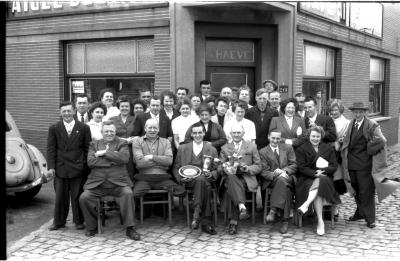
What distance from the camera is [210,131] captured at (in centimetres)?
700

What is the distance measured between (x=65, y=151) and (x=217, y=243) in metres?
2.36

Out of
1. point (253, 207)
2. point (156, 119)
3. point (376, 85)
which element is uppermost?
point (376, 85)

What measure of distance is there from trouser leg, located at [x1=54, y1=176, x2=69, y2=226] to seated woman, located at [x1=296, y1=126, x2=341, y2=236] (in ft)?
10.3

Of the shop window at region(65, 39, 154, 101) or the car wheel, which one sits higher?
the shop window at region(65, 39, 154, 101)

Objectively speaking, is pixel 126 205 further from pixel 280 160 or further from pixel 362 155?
pixel 362 155

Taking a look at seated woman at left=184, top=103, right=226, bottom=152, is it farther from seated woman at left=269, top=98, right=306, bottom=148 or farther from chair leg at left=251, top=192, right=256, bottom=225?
chair leg at left=251, top=192, right=256, bottom=225

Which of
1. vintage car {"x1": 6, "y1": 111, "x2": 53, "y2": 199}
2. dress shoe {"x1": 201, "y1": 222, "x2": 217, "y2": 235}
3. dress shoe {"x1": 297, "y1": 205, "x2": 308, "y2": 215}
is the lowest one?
dress shoe {"x1": 201, "y1": 222, "x2": 217, "y2": 235}

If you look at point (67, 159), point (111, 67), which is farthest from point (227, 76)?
point (67, 159)

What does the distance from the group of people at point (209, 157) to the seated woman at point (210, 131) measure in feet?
0.05

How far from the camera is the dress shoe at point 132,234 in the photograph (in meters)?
5.97

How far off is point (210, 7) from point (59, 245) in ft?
18.0

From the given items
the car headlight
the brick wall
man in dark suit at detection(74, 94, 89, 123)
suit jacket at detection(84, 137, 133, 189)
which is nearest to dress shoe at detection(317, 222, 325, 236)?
suit jacket at detection(84, 137, 133, 189)

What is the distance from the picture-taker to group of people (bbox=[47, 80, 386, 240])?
6.31 m

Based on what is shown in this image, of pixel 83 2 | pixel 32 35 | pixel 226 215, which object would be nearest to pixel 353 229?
pixel 226 215
